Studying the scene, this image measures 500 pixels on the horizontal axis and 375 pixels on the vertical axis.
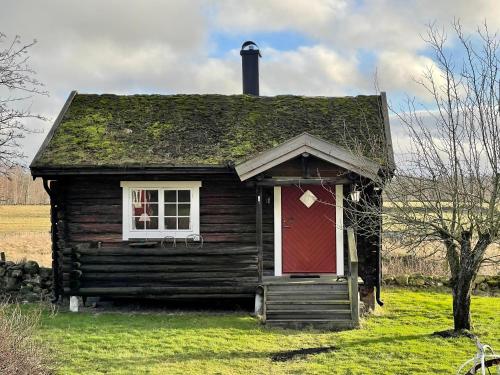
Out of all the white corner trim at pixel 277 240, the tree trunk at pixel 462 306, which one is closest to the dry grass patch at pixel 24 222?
the white corner trim at pixel 277 240

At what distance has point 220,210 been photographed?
41.3ft

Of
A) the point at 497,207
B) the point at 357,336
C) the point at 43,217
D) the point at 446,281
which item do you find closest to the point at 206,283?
the point at 357,336

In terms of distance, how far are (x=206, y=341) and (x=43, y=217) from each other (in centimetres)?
3886

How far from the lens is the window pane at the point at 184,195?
41.5ft

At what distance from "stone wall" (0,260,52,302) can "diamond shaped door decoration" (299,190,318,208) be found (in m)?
6.83

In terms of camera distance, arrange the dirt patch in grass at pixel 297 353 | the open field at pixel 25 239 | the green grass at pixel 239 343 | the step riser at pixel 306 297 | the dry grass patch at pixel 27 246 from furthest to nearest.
→ the open field at pixel 25 239, the dry grass patch at pixel 27 246, the step riser at pixel 306 297, the dirt patch in grass at pixel 297 353, the green grass at pixel 239 343

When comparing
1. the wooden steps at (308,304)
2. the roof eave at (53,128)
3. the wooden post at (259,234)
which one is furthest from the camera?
the roof eave at (53,128)

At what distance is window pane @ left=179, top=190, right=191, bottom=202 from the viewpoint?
12664 millimetres

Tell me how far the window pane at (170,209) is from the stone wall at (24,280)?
12.6ft

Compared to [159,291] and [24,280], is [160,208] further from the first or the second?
[24,280]

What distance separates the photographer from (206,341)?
941 cm

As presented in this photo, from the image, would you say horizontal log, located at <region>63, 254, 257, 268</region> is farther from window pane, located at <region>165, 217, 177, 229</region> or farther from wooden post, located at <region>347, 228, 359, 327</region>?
wooden post, located at <region>347, 228, 359, 327</region>

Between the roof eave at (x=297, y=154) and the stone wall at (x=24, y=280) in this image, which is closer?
the roof eave at (x=297, y=154)

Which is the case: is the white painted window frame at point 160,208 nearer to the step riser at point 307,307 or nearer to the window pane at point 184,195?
the window pane at point 184,195
